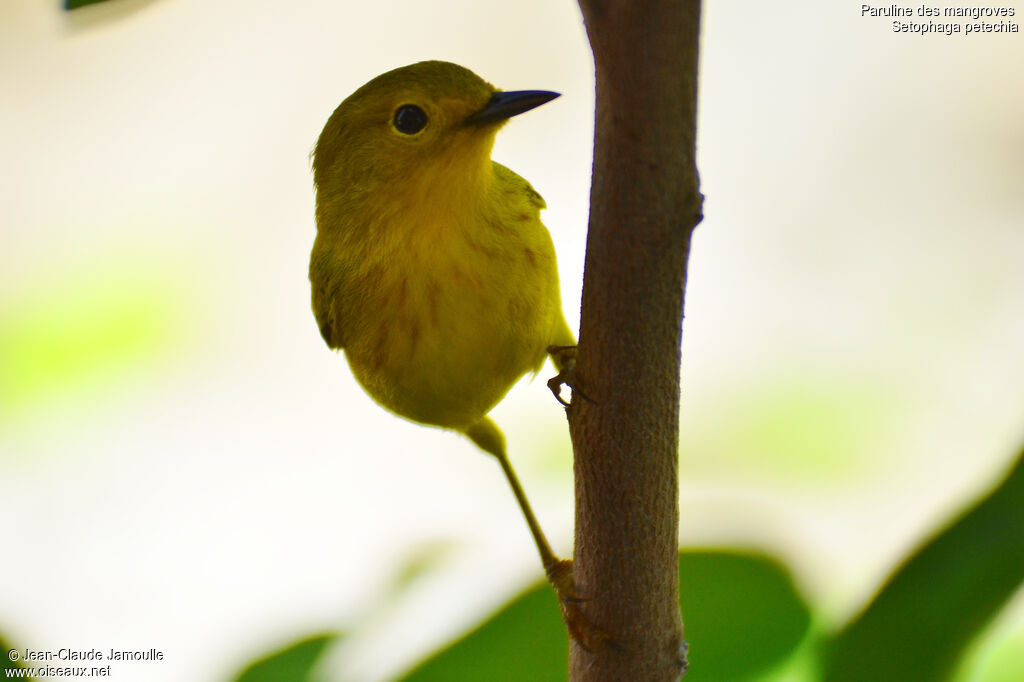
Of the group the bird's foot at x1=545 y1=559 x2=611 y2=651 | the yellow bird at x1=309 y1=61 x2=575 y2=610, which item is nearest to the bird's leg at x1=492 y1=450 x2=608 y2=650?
the bird's foot at x1=545 y1=559 x2=611 y2=651

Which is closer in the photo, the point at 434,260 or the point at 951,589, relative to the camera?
the point at 951,589

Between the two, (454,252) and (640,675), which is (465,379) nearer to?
(454,252)

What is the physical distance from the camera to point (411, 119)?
101 centimetres

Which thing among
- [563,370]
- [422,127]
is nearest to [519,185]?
[422,127]

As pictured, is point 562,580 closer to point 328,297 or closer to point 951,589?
point 328,297

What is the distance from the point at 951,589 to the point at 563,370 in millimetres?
387

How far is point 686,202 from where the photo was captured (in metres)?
0.59

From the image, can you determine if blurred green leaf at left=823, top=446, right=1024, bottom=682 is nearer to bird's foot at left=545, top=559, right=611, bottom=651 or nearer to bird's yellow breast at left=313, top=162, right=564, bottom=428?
bird's foot at left=545, top=559, right=611, bottom=651

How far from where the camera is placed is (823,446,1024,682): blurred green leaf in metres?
0.59

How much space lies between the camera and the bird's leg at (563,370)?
714mm

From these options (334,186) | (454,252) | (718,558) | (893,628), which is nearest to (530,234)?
(454,252)

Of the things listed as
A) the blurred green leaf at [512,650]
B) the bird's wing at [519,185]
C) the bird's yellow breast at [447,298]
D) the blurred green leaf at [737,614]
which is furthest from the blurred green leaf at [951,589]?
the bird's wing at [519,185]

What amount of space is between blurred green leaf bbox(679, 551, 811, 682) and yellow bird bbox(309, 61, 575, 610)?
144 millimetres

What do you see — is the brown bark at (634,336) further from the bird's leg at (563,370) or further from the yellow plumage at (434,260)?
the yellow plumage at (434,260)
